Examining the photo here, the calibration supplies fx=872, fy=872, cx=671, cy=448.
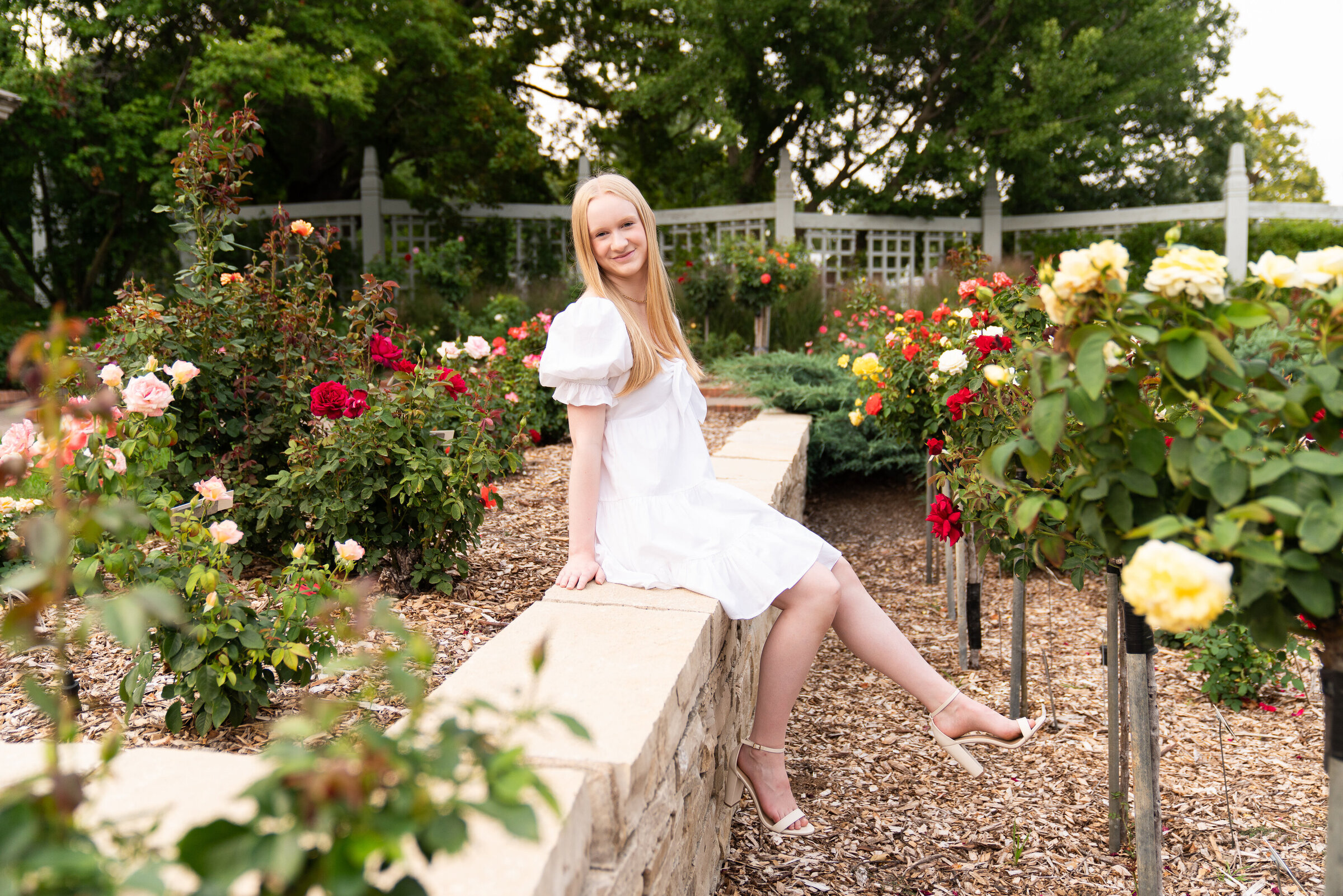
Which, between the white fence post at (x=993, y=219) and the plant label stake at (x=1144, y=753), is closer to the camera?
the plant label stake at (x=1144, y=753)

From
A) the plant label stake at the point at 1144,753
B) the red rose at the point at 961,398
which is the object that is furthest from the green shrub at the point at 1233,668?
the plant label stake at the point at 1144,753

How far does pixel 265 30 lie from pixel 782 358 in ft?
17.3

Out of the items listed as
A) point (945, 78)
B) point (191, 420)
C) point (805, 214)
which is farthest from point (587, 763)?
point (945, 78)

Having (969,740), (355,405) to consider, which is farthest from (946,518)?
(355,405)

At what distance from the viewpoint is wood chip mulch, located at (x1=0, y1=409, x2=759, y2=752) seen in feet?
5.43

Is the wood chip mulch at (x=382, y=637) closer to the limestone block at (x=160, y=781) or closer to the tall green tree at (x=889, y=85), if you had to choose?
the limestone block at (x=160, y=781)

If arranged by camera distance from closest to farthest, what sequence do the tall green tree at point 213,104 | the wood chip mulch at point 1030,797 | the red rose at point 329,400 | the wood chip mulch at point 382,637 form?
the wood chip mulch at point 382,637
the wood chip mulch at point 1030,797
the red rose at point 329,400
the tall green tree at point 213,104

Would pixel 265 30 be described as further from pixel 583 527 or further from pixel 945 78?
pixel 945 78

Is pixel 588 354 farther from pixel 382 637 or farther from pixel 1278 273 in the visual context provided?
pixel 1278 273

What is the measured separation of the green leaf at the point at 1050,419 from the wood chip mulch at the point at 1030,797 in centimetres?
125

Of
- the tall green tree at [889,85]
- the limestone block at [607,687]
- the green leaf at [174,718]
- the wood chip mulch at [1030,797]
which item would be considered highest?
the tall green tree at [889,85]

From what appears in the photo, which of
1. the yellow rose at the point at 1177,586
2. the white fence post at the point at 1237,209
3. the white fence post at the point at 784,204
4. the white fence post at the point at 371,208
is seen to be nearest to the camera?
the yellow rose at the point at 1177,586

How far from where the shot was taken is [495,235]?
10.9 meters

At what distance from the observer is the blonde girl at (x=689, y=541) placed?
189 cm
